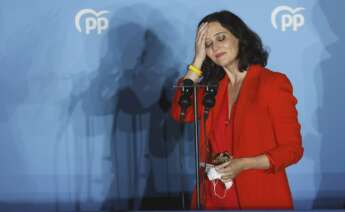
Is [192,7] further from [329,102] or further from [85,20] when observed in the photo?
[329,102]

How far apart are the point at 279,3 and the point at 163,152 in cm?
112

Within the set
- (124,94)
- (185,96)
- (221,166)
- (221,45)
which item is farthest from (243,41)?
(124,94)

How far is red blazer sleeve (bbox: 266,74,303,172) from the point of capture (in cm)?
205

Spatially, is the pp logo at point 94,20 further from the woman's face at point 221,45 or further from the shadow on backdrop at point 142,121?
the woman's face at point 221,45

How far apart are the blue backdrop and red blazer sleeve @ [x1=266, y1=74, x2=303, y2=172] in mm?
1308

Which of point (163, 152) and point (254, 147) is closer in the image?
point (254, 147)

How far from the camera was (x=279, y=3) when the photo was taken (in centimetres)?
339

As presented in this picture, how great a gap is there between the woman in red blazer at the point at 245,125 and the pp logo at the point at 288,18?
108cm

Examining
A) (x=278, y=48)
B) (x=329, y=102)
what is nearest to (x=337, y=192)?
(x=329, y=102)

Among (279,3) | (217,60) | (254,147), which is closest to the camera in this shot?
(254,147)

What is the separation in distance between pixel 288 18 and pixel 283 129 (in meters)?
1.46

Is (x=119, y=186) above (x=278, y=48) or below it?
below

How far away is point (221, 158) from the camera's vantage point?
204 centimetres

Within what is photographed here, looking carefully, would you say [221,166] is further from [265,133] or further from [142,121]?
[142,121]
